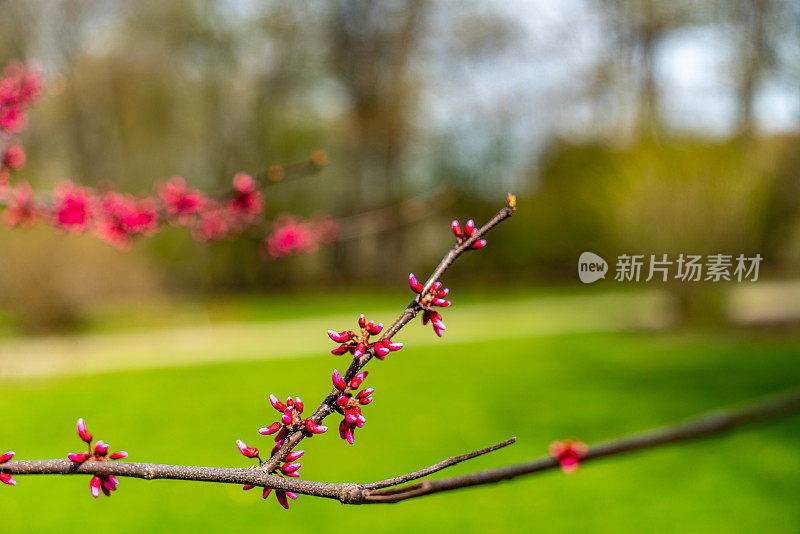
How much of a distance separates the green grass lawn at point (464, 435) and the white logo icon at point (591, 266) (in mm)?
1607

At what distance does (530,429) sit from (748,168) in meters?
6.97

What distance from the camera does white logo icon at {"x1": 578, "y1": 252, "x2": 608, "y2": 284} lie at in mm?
12250

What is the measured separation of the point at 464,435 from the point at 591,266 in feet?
24.3

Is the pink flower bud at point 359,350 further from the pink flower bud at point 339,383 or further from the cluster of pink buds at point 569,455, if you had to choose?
the cluster of pink buds at point 569,455

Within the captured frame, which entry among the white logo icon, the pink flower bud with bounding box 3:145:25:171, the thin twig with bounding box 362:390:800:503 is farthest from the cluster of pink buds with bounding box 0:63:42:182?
the white logo icon

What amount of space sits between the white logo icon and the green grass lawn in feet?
5.27

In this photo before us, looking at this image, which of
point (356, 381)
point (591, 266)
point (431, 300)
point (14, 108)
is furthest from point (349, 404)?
point (591, 266)

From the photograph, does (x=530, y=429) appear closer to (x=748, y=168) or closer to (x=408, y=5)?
(x=748, y=168)

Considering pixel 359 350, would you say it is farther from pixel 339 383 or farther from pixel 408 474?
pixel 408 474

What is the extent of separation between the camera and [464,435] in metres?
Result: 6.82

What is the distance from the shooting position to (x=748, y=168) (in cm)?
1123

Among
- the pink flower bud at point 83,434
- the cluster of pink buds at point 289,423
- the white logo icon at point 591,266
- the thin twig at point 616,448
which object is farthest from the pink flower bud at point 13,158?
the white logo icon at point 591,266

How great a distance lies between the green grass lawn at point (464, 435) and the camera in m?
4.99

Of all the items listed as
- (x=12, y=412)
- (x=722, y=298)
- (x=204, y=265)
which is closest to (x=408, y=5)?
(x=204, y=265)
